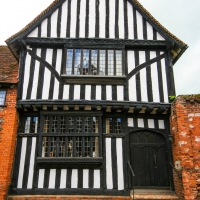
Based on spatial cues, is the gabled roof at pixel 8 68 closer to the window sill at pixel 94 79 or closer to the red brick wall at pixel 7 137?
the red brick wall at pixel 7 137

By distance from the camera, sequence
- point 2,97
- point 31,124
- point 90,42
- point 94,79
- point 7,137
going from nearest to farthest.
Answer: point 7,137, point 2,97, point 31,124, point 94,79, point 90,42

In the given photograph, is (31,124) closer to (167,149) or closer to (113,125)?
(113,125)

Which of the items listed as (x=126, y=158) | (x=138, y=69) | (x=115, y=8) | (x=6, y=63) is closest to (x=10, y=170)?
(x=126, y=158)

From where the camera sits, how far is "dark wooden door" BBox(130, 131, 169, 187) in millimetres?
8133

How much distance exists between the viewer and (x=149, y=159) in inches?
Answer: 328

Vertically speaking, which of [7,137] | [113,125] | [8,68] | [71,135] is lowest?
[7,137]

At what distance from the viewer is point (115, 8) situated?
9547 mm

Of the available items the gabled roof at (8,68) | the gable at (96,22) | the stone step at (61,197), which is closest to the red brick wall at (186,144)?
the stone step at (61,197)

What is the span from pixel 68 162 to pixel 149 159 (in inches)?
118

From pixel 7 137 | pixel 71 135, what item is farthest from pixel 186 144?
pixel 7 137

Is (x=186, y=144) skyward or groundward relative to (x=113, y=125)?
groundward

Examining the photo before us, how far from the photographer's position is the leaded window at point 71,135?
804 cm

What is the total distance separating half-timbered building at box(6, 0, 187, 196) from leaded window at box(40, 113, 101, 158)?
4 centimetres

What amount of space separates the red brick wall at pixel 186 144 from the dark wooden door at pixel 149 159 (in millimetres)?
484
